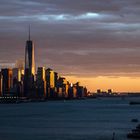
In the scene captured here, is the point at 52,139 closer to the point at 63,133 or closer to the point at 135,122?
the point at 63,133

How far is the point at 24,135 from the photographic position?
117688 mm

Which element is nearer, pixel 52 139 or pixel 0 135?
pixel 52 139

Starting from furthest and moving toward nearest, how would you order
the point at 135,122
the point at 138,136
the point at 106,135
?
the point at 135,122 < the point at 106,135 < the point at 138,136

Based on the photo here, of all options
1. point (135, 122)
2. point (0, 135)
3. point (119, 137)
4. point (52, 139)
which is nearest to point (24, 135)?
Answer: point (0, 135)

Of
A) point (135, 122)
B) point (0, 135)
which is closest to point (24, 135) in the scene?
point (0, 135)

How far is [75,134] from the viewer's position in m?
117

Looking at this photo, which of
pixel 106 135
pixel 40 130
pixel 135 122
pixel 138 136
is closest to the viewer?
pixel 138 136

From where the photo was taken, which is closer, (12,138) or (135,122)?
(12,138)

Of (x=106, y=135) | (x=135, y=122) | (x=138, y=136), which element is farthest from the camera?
(x=135, y=122)

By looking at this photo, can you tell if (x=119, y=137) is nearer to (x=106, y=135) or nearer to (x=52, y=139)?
(x=106, y=135)

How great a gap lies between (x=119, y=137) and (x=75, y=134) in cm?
1155

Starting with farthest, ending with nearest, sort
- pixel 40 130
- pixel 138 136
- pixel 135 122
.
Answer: pixel 135 122 < pixel 40 130 < pixel 138 136

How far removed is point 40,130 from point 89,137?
2451 centimetres

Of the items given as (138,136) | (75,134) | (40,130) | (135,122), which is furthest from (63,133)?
(135,122)
